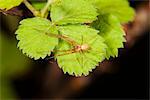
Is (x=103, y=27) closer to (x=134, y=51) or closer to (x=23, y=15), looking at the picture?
(x=23, y=15)

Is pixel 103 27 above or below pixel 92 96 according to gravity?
above

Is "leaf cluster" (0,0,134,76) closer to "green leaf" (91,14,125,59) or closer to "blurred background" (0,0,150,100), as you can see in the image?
"green leaf" (91,14,125,59)

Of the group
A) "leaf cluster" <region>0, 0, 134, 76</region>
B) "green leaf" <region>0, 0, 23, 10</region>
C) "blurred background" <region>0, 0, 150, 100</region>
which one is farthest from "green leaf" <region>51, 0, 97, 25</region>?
"blurred background" <region>0, 0, 150, 100</region>

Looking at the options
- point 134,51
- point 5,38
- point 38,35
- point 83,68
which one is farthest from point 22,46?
point 134,51

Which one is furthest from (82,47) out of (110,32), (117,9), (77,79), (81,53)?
(77,79)

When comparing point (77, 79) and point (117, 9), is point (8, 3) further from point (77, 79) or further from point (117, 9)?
point (77, 79)

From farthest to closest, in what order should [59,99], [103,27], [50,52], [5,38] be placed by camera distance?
[59,99], [5,38], [103,27], [50,52]
